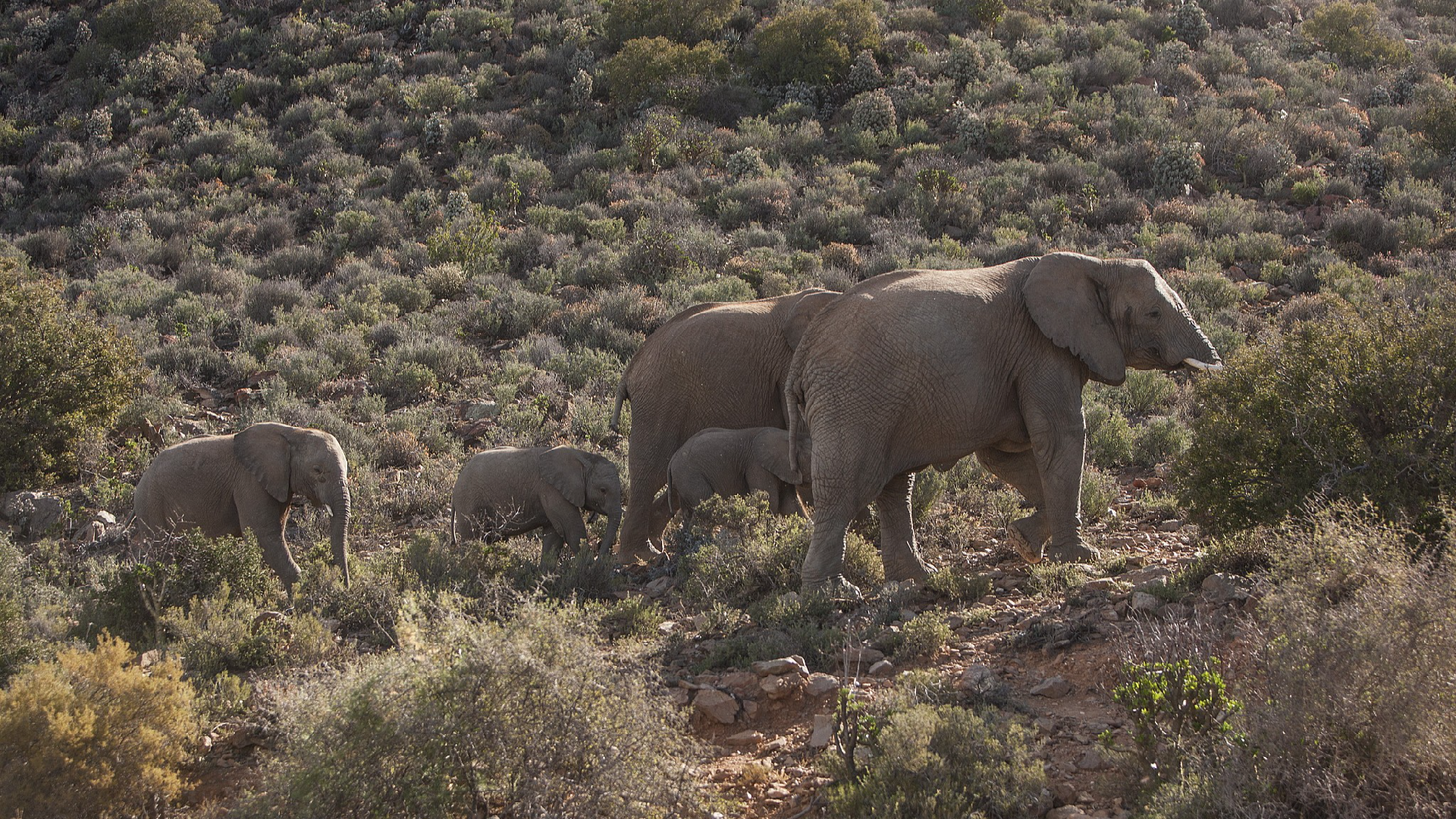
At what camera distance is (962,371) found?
768cm

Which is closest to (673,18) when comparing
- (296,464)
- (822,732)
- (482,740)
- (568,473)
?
(568,473)

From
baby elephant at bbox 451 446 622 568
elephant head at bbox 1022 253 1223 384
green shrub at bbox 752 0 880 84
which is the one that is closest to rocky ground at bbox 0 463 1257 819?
elephant head at bbox 1022 253 1223 384

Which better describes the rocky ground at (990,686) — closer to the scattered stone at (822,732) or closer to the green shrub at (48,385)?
the scattered stone at (822,732)

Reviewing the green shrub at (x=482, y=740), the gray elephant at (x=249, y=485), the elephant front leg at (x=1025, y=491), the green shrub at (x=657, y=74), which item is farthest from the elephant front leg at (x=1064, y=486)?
the green shrub at (x=657, y=74)

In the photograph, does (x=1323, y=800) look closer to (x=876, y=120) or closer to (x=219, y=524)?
(x=219, y=524)

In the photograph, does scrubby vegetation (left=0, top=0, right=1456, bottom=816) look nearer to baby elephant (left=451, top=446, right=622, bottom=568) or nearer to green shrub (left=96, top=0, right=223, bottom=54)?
green shrub (left=96, top=0, right=223, bottom=54)

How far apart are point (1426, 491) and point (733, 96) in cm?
2435

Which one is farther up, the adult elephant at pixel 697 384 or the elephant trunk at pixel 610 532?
the adult elephant at pixel 697 384

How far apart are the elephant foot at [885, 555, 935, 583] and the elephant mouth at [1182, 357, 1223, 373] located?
228cm

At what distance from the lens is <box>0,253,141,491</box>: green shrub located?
468 inches

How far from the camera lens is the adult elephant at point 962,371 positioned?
7637 mm

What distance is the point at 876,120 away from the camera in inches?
1035

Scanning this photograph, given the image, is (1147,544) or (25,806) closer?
(25,806)

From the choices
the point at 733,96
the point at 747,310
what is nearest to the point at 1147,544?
the point at 747,310
